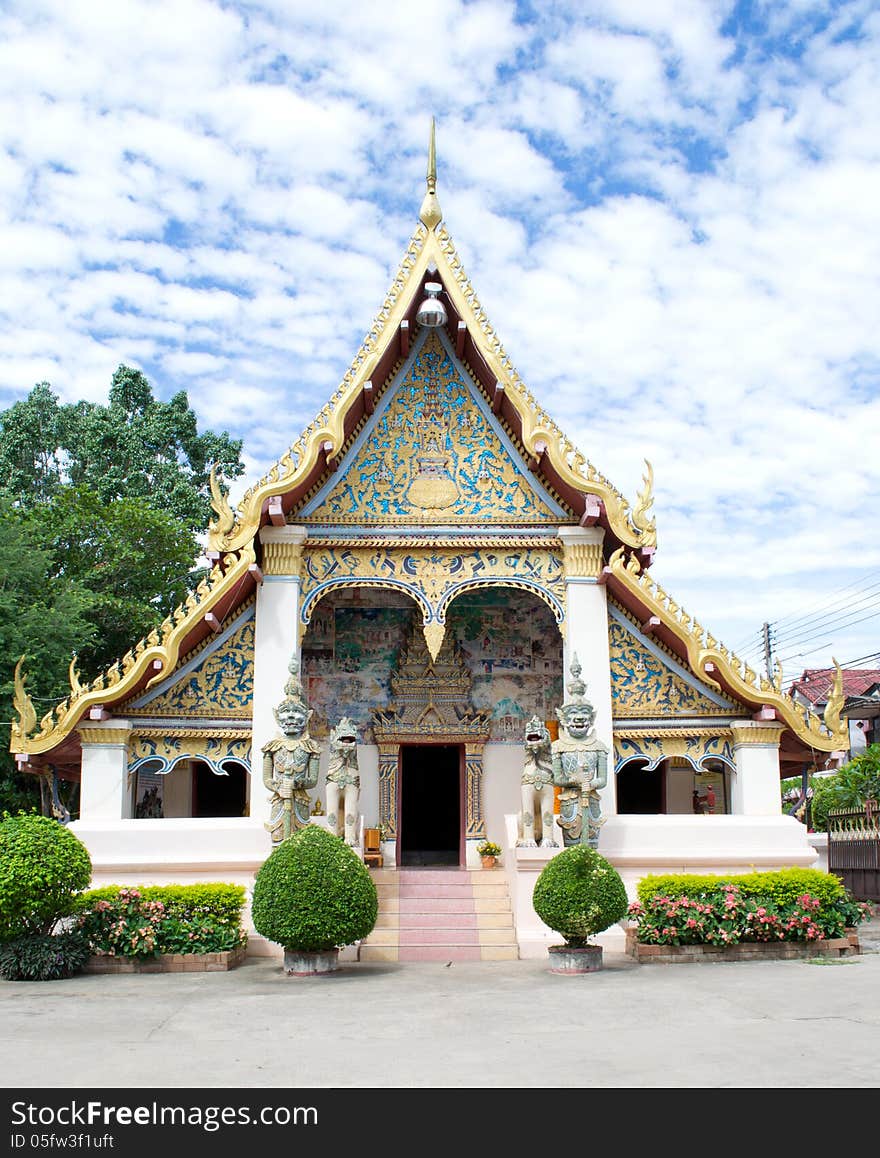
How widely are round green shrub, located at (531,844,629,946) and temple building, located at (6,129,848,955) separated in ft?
4.55

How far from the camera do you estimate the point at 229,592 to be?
1067 centimetres

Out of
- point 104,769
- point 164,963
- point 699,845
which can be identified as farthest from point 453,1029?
point 104,769

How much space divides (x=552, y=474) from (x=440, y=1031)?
21.3 ft

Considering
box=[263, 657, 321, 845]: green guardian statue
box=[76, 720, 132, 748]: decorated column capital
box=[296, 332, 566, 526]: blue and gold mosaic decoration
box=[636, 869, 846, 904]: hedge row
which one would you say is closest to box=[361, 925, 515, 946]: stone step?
box=[263, 657, 321, 845]: green guardian statue

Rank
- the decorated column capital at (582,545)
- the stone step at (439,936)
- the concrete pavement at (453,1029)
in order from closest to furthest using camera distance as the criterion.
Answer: the concrete pavement at (453,1029)
the stone step at (439,936)
the decorated column capital at (582,545)

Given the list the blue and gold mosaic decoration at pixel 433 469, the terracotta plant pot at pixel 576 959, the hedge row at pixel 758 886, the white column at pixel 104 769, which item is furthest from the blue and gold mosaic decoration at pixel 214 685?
the hedge row at pixel 758 886

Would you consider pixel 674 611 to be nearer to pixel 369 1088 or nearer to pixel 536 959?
pixel 536 959

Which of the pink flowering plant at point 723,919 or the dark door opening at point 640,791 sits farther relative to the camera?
the dark door opening at point 640,791

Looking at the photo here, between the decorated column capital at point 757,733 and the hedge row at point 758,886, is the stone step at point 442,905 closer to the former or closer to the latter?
the hedge row at point 758,886

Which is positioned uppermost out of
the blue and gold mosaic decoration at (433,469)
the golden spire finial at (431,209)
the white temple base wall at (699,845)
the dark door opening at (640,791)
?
the golden spire finial at (431,209)

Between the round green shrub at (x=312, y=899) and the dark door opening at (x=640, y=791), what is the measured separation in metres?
5.47

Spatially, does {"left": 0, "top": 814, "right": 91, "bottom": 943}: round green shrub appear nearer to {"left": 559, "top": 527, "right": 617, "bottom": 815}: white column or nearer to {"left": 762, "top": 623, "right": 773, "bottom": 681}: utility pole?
{"left": 559, "top": 527, "right": 617, "bottom": 815}: white column

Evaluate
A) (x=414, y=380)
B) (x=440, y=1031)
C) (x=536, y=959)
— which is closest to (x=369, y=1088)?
(x=440, y=1031)

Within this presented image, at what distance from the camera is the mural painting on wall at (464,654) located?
1291cm
